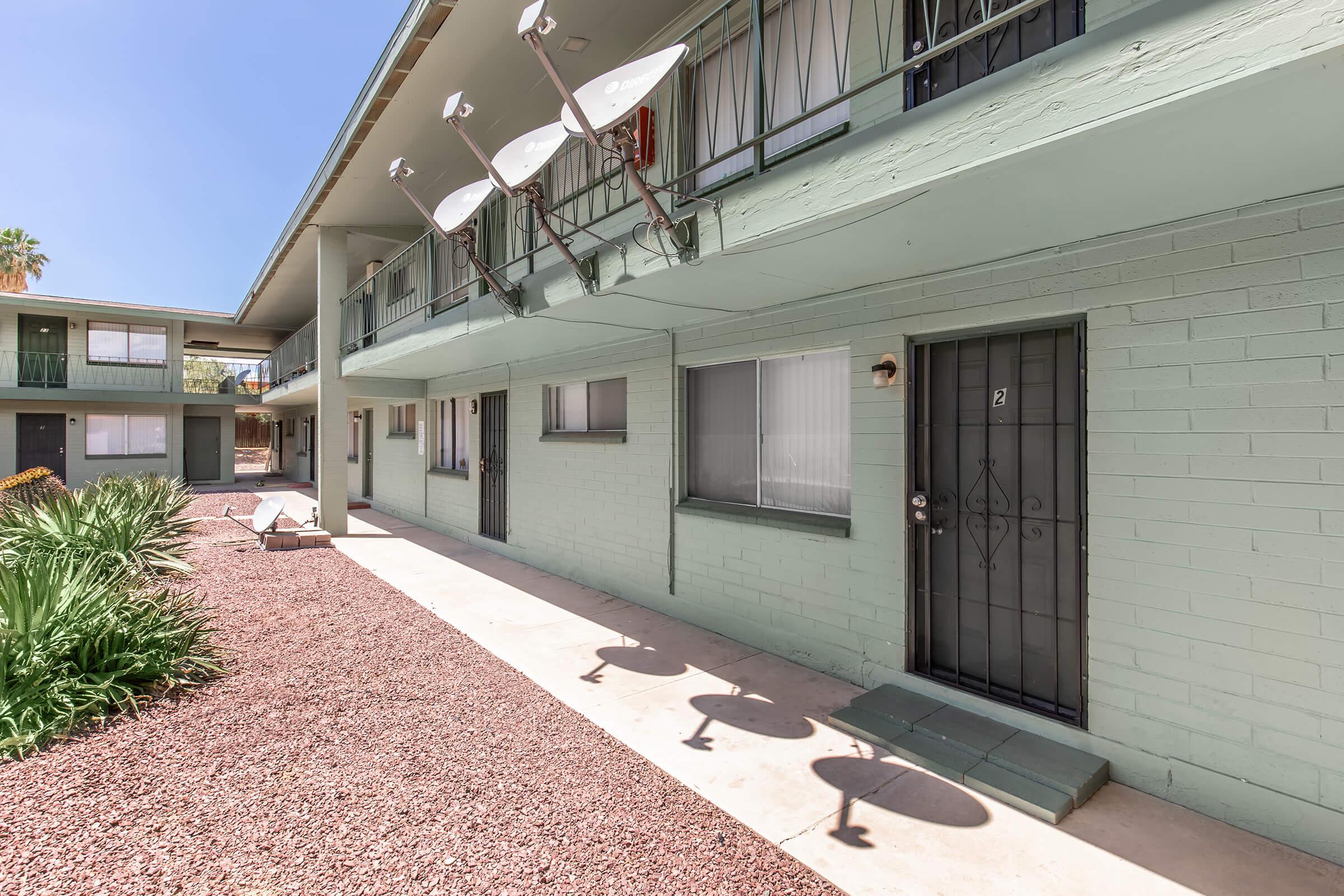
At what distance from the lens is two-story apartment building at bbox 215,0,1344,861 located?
2.44 m

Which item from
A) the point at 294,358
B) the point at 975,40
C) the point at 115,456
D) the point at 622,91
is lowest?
the point at 115,456

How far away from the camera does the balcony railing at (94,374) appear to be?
59.6 feet

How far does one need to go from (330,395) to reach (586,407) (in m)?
5.99

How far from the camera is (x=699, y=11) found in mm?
5477

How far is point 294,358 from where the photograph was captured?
16969 millimetres

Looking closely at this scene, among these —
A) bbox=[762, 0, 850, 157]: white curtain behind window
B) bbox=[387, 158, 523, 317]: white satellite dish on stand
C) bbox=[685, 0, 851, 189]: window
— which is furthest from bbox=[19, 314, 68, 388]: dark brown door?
bbox=[762, 0, 850, 157]: white curtain behind window

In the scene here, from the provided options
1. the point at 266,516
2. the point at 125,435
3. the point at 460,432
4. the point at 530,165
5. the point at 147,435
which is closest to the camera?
the point at 530,165

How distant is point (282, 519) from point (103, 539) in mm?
5883

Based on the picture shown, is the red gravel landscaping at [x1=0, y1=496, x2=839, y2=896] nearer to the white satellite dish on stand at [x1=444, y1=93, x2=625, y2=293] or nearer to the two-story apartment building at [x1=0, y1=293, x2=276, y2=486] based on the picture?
the white satellite dish on stand at [x1=444, y1=93, x2=625, y2=293]

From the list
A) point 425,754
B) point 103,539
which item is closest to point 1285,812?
point 425,754

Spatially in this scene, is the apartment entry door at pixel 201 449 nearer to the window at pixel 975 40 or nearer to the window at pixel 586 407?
the window at pixel 586 407

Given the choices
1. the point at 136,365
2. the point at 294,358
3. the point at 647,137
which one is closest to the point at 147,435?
the point at 136,365

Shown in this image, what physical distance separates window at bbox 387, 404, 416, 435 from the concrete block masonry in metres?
3.58

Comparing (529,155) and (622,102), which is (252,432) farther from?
(622,102)
